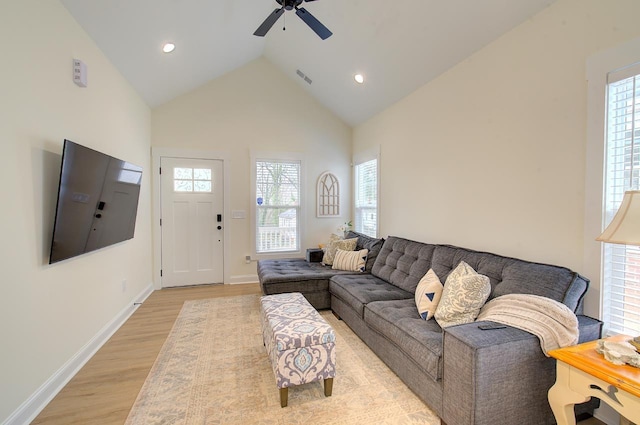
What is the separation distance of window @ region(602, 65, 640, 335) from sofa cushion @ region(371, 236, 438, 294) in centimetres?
114

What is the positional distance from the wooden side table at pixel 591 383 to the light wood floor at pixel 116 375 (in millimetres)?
2434

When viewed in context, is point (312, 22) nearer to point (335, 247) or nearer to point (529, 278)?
point (529, 278)

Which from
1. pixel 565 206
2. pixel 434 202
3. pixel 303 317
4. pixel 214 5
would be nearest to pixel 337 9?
pixel 214 5

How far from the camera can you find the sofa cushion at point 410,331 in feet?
5.98

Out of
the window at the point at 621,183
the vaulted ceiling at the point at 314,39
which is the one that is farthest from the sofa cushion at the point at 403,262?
the vaulted ceiling at the point at 314,39

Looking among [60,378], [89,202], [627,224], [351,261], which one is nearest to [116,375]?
[60,378]

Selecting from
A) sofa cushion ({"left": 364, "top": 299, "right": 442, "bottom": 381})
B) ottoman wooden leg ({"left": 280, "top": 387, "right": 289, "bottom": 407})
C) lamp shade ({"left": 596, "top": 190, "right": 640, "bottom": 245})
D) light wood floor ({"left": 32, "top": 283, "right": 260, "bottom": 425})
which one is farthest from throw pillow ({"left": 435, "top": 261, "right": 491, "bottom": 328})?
light wood floor ({"left": 32, "top": 283, "right": 260, "bottom": 425})

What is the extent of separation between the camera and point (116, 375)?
2334mm

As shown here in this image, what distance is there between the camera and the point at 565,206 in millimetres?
2086

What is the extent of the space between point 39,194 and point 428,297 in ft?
9.26

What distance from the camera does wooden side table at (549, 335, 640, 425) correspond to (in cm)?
Result: 120

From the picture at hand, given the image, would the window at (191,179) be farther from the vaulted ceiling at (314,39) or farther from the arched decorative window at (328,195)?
the arched decorative window at (328,195)

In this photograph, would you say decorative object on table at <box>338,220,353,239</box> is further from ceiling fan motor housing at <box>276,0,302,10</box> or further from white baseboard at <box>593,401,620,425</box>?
white baseboard at <box>593,401,620,425</box>

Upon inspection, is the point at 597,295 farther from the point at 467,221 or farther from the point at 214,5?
the point at 214,5
